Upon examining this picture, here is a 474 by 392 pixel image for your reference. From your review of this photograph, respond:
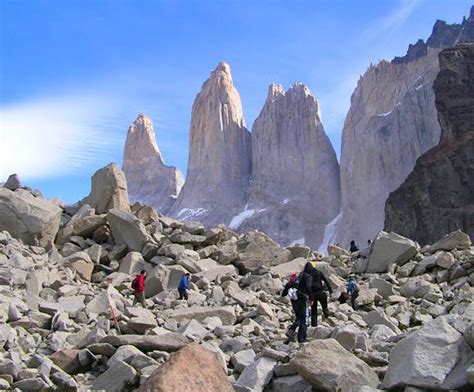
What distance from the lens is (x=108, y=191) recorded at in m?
27.6

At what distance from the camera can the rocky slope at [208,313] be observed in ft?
25.8

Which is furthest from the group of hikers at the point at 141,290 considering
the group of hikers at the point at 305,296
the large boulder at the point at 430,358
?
the large boulder at the point at 430,358

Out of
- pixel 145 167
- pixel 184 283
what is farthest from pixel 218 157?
pixel 184 283

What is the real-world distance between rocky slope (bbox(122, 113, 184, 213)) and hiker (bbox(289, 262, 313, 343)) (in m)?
133

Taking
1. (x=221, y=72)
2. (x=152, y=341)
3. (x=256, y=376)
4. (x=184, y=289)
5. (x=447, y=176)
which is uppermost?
(x=221, y=72)

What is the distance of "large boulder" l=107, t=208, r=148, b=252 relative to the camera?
80.1 ft

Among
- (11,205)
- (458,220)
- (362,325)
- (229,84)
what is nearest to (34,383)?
(362,325)

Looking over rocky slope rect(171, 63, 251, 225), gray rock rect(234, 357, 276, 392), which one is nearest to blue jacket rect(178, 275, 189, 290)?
gray rock rect(234, 357, 276, 392)

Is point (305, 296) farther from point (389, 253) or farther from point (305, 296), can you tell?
point (389, 253)

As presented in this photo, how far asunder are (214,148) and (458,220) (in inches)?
2758

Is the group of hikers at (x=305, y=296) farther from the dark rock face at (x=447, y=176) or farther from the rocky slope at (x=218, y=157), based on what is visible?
the rocky slope at (x=218, y=157)

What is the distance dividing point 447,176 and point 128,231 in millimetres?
54045

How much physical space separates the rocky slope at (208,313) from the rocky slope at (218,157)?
100004mm

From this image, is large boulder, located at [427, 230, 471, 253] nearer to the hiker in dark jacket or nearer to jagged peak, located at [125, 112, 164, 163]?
the hiker in dark jacket
